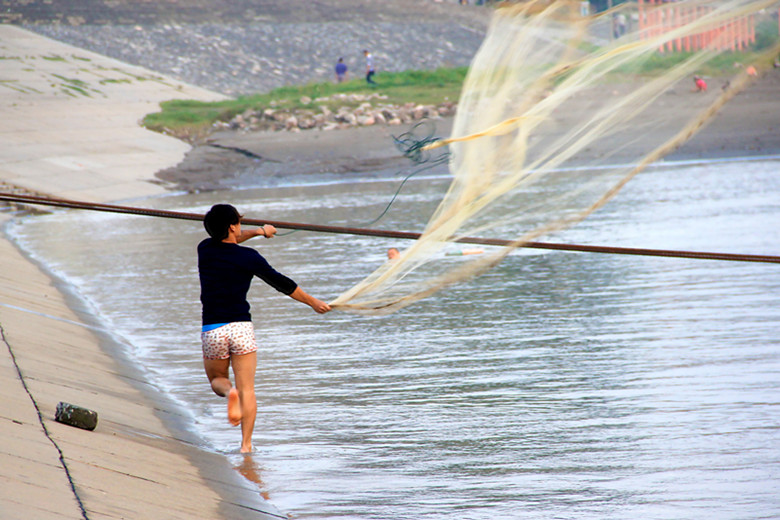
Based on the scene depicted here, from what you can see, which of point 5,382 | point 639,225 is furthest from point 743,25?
point 639,225

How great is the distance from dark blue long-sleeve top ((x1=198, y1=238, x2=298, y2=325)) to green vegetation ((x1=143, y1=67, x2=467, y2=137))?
3179 cm

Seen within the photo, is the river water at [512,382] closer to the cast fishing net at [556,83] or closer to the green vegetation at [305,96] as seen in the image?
the cast fishing net at [556,83]

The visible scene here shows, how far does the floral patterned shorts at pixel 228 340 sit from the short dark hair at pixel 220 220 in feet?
1.84

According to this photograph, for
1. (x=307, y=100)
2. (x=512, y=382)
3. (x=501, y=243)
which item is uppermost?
(x=501, y=243)

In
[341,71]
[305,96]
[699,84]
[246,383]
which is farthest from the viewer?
[341,71]

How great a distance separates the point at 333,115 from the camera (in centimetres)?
3678

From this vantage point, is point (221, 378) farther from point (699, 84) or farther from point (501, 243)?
point (699, 84)

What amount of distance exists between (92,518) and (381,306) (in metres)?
2.46

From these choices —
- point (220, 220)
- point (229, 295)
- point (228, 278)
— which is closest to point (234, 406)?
point (229, 295)

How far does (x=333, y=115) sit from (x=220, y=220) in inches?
1219

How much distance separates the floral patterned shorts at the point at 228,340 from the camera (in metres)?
6.30

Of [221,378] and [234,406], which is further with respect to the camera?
[221,378]

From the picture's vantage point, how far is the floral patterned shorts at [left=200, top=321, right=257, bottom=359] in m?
6.30

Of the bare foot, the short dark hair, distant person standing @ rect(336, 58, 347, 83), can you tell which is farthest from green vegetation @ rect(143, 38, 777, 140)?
the bare foot
